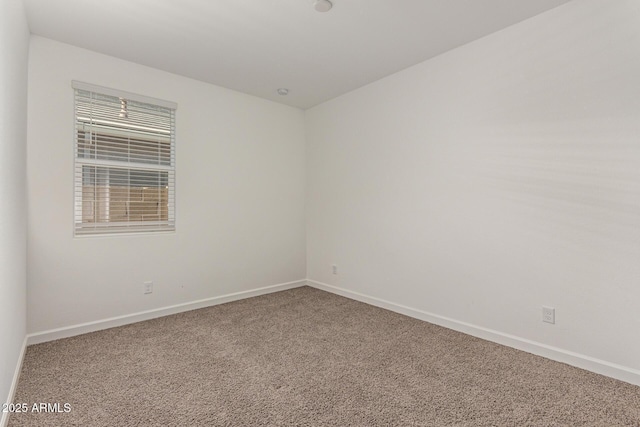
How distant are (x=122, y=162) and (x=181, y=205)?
26.4 inches

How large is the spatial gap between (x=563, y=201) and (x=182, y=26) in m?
3.11

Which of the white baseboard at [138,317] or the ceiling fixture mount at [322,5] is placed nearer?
the ceiling fixture mount at [322,5]

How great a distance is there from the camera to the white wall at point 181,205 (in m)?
2.70

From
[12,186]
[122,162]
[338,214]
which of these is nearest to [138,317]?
[122,162]

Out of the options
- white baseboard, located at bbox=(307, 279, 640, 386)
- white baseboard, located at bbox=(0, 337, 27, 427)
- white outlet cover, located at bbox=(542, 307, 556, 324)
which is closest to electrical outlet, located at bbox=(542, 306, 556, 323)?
white outlet cover, located at bbox=(542, 307, 556, 324)

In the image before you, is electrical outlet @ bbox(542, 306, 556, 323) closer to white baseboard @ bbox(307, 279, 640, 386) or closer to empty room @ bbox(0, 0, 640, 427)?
empty room @ bbox(0, 0, 640, 427)

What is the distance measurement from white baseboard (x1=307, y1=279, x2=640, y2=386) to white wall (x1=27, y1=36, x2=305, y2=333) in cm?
162

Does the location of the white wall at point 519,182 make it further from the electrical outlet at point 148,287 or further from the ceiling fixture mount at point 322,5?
the electrical outlet at point 148,287

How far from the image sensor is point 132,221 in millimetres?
3203

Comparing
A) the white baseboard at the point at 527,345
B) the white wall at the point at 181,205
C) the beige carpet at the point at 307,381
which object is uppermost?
the white wall at the point at 181,205

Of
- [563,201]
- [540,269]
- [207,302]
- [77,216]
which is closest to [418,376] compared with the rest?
[540,269]

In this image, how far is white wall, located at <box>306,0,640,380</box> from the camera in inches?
83.1

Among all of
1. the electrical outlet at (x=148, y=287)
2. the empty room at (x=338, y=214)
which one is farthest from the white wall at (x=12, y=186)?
the electrical outlet at (x=148, y=287)

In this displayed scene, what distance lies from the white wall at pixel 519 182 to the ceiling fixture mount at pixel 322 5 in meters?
1.27
